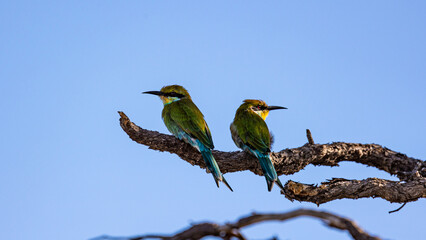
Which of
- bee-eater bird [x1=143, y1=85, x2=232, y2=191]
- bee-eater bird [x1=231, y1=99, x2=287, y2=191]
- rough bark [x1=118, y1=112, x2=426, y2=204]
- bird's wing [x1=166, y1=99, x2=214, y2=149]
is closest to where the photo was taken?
rough bark [x1=118, y1=112, x2=426, y2=204]

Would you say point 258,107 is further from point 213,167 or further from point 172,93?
point 213,167

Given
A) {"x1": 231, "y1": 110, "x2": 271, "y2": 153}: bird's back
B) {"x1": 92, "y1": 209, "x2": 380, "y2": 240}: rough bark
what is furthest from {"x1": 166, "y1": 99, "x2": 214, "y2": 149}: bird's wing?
{"x1": 92, "y1": 209, "x2": 380, "y2": 240}: rough bark

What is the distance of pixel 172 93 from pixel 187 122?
0.78m

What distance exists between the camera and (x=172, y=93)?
4871 millimetres

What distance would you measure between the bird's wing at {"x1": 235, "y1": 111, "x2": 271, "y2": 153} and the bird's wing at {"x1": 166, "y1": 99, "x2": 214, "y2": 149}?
282 mm

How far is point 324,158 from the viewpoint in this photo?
391cm

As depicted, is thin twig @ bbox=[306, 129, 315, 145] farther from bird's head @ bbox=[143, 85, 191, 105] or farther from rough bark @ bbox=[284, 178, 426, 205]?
bird's head @ bbox=[143, 85, 191, 105]

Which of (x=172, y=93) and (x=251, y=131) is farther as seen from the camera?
(x=172, y=93)

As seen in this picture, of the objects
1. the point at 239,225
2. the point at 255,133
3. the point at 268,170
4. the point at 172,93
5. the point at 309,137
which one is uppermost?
the point at 172,93

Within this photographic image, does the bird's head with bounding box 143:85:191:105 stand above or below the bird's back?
above

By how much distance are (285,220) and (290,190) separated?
2597mm

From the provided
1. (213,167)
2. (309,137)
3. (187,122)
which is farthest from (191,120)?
(309,137)

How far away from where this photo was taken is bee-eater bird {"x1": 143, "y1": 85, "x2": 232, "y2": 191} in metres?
3.82

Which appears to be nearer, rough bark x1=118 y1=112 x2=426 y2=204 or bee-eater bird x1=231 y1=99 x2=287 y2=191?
rough bark x1=118 y1=112 x2=426 y2=204
